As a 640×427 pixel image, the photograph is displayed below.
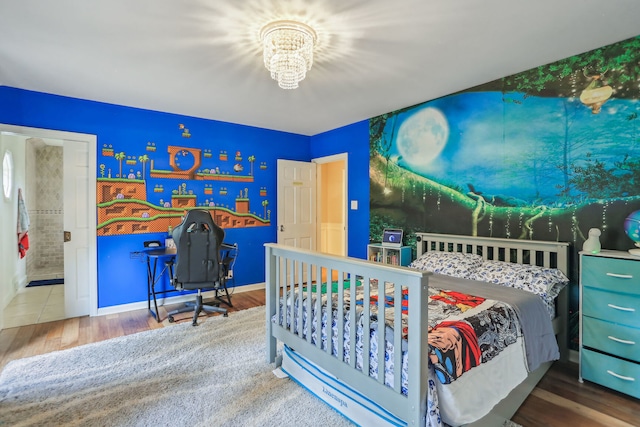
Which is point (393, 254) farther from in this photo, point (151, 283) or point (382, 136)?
point (151, 283)

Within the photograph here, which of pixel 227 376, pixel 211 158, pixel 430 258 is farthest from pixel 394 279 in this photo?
pixel 211 158

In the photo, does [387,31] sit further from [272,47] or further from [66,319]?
[66,319]

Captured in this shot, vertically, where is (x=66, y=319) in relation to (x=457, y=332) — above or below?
below

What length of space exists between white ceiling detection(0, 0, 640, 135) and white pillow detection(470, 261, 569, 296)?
5.65 ft

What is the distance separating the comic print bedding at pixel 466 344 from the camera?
1528 millimetres

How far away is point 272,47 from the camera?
7.10 ft

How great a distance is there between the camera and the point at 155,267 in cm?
395

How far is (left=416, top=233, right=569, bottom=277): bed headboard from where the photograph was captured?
104 inches

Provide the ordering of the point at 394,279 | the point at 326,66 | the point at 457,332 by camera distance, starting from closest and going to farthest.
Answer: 1. the point at 394,279
2. the point at 457,332
3. the point at 326,66

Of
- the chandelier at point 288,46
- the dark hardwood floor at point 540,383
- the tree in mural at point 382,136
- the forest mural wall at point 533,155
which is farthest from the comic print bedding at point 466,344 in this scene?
the tree in mural at point 382,136

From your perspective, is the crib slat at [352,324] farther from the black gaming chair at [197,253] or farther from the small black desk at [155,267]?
the small black desk at [155,267]

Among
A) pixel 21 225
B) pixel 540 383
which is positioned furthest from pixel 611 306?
pixel 21 225

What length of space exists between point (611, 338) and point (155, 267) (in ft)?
14.4

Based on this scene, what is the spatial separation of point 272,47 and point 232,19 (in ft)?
0.96
